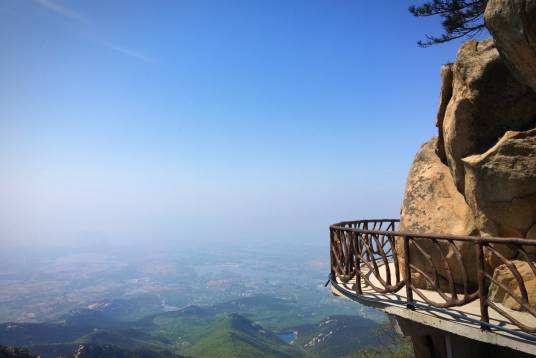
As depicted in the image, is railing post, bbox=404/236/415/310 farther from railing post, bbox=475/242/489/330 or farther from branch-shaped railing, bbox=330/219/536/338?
railing post, bbox=475/242/489/330

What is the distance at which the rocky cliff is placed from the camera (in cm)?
679

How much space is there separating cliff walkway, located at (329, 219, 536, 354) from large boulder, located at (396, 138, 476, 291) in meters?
0.03

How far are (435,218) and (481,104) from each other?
9.16ft

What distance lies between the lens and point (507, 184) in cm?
733

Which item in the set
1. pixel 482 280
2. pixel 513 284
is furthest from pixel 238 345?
pixel 482 280

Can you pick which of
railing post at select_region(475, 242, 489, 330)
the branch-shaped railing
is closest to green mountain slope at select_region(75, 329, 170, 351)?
the branch-shaped railing

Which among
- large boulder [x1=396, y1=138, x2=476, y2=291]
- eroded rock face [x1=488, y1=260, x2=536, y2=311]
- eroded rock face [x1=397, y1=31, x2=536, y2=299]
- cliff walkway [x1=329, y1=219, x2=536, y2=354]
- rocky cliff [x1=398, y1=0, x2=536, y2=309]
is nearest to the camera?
cliff walkway [x1=329, y1=219, x2=536, y2=354]

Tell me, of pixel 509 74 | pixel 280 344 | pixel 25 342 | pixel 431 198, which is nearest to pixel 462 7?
pixel 509 74

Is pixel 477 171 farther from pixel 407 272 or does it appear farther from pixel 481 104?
pixel 407 272

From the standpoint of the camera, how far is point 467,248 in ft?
27.4

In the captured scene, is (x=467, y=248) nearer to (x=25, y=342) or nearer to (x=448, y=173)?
(x=448, y=173)

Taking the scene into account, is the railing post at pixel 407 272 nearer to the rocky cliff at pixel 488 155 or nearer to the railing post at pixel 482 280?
the rocky cliff at pixel 488 155

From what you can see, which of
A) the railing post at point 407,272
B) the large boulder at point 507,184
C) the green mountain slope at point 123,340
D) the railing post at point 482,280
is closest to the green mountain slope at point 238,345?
the green mountain slope at point 123,340

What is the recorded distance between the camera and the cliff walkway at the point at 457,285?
18.9 feet
